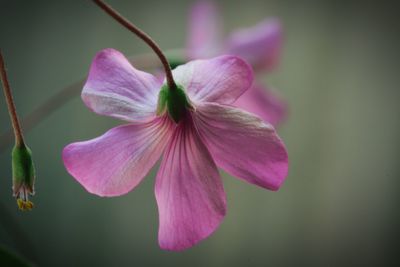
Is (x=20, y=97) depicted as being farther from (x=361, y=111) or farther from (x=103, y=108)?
(x=103, y=108)

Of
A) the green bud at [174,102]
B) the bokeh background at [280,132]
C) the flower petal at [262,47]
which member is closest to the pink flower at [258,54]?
the flower petal at [262,47]

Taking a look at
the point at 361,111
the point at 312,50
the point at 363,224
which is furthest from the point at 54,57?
the point at 363,224

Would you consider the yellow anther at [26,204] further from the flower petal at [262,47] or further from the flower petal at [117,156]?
the flower petal at [262,47]

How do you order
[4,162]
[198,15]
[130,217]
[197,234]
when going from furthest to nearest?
[130,217], [4,162], [198,15], [197,234]

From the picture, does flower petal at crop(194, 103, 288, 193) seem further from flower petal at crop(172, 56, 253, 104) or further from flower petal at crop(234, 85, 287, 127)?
flower petal at crop(234, 85, 287, 127)

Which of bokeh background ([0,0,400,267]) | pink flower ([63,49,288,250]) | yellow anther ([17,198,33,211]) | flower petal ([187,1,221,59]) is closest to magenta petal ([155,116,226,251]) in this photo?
pink flower ([63,49,288,250])

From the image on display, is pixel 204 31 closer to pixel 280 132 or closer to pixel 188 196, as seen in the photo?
pixel 188 196

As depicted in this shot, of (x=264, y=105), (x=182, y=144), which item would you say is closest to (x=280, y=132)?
(x=264, y=105)
